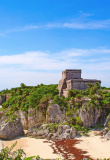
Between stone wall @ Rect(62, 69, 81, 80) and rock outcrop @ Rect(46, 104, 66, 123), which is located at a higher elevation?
stone wall @ Rect(62, 69, 81, 80)

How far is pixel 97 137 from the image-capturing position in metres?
26.6

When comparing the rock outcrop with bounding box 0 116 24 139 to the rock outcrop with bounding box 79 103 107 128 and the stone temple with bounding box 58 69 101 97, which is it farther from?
the stone temple with bounding box 58 69 101 97

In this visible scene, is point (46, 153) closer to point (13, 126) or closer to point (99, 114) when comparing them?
point (13, 126)

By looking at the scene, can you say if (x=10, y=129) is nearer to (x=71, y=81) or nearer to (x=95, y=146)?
(x=95, y=146)

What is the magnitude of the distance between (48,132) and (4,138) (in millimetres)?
6682

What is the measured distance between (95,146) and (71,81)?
13878mm

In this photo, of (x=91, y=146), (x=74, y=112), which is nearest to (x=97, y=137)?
(x=91, y=146)

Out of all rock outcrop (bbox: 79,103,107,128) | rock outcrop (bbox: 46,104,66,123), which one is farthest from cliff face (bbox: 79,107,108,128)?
rock outcrop (bbox: 46,104,66,123)

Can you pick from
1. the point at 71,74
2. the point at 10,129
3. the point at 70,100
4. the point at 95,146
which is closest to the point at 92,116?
the point at 70,100

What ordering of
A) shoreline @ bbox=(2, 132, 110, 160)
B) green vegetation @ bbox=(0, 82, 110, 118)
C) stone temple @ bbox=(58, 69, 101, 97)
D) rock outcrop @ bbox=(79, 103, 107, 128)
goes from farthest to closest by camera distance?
stone temple @ bbox=(58, 69, 101, 97)
green vegetation @ bbox=(0, 82, 110, 118)
rock outcrop @ bbox=(79, 103, 107, 128)
shoreline @ bbox=(2, 132, 110, 160)

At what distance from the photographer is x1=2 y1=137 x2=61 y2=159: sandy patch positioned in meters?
21.0

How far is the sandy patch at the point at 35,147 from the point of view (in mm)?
21031

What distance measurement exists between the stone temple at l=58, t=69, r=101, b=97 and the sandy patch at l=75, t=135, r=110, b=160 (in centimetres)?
1050

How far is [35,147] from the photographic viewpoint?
2388cm
